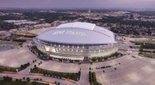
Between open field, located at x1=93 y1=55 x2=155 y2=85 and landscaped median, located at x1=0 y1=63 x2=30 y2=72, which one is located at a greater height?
landscaped median, located at x1=0 y1=63 x2=30 y2=72

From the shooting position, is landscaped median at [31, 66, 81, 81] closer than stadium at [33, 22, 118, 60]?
Yes

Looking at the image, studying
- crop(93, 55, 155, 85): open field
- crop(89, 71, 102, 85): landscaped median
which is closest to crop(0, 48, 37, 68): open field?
crop(89, 71, 102, 85): landscaped median

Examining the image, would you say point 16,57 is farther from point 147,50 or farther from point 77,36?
point 147,50

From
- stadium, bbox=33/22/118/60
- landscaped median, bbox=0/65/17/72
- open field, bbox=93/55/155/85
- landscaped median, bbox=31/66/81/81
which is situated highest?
stadium, bbox=33/22/118/60

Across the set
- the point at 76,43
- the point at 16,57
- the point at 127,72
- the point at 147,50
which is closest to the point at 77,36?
the point at 76,43

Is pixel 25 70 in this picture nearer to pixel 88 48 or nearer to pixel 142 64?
pixel 88 48

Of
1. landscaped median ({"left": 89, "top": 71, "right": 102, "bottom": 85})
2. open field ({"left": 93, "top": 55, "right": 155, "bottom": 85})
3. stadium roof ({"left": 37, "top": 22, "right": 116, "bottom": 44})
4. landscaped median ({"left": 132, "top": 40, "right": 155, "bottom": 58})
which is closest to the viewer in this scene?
landscaped median ({"left": 89, "top": 71, "right": 102, "bottom": 85})

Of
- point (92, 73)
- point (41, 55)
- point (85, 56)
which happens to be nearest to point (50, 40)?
point (41, 55)

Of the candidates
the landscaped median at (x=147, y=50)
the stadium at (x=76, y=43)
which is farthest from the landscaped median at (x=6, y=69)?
the landscaped median at (x=147, y=50)

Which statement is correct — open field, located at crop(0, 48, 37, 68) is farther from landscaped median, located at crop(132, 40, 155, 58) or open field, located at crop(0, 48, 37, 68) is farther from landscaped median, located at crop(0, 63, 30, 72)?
landscaped median, located at crop(132, 40, 155, 58)

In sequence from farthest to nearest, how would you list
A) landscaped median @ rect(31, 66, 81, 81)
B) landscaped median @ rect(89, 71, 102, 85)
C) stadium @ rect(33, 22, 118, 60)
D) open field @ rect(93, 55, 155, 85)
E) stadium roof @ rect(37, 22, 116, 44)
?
1. stadium roof @ rect(37, 22, 116, 44)
2. stadium @ rect(33, 22, 118, 60)
3. landscaped median @ rect(31, 66, 81, 81)
4. open field @ rect(93, 55, 155, 85)
5. landscaped median @ rect(89, 71, 102, 85)
